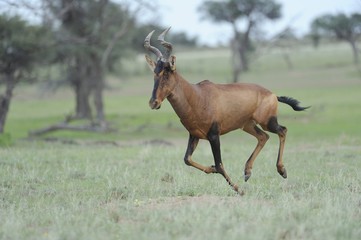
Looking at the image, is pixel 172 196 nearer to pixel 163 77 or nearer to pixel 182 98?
pixel 182 98

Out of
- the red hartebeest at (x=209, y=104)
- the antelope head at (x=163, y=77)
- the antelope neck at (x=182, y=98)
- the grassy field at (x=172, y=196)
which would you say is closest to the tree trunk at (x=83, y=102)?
the grassy field at (x=172, y=196)

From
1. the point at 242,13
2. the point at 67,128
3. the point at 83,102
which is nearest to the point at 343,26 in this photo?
the point at 242,13

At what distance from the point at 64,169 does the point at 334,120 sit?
19126 millimetres

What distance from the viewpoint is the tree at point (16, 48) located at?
23953 millimetres

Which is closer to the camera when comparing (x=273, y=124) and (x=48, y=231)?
(x=48, y=231)

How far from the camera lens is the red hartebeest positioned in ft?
29.3

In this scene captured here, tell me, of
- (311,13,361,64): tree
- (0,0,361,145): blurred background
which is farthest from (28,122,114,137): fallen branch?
(311,13,361,64): tree

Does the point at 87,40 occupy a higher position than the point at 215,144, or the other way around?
the point at 87,40

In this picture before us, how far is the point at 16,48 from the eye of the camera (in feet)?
79.7

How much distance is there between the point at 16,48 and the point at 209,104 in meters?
16.4

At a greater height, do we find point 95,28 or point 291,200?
point 95,28

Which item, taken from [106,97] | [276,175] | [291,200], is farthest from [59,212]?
[106,97]

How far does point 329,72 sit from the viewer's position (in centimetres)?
5706

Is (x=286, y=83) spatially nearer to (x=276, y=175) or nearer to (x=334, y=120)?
(x=334, y=120)
